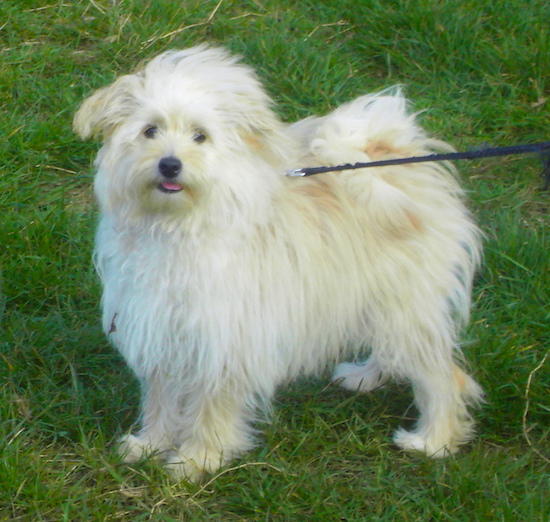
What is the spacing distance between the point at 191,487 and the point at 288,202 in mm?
999

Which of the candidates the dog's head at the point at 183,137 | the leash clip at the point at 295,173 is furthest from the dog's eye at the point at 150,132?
the leash clip at the point at 295,173

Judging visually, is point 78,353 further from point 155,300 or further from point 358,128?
point 358,128

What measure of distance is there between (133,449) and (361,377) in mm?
962

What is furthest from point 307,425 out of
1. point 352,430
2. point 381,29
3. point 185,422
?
point 381,29

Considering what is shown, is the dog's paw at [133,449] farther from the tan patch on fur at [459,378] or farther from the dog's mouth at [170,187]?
the tan patch on fur at [459,378]

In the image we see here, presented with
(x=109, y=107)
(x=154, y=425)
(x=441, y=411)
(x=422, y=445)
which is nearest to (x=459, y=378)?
(x=441, y=411)

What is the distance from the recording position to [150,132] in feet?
8.73

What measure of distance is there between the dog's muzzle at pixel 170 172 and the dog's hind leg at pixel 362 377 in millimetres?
1256

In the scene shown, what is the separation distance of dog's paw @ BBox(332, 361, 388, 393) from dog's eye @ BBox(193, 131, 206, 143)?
4.12ft

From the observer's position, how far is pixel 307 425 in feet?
10.6

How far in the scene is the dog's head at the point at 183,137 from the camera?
2.55 metres

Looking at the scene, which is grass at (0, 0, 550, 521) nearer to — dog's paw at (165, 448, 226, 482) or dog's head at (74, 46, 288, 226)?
dog's paw at (165, 448, 226, 482)

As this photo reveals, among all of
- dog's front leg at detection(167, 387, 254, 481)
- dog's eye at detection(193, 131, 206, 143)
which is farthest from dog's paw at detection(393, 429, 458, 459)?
dog's eye at detection(193, 131, 206, 143)

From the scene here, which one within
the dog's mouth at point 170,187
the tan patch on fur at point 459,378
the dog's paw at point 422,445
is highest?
the dog's mouth at point 170,187
